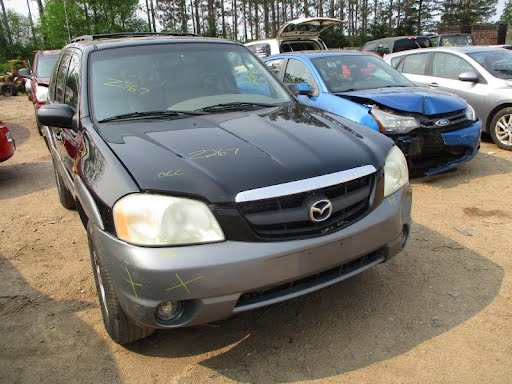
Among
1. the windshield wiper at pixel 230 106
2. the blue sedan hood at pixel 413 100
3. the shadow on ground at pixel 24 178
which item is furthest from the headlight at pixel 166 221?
the shadow on ground at pixel 24 178

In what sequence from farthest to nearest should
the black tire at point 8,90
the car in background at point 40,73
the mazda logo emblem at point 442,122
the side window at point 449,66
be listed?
1. the black tire at point 8,90
2. the car in background at point 40,73
3. the side window at point 449,66
4. the mazda logo emblem at point 442,122

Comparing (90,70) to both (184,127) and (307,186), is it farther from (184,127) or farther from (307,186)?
(307,186)

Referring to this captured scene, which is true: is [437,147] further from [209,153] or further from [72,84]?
[72,84]

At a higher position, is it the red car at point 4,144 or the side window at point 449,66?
the side window at point 449,66

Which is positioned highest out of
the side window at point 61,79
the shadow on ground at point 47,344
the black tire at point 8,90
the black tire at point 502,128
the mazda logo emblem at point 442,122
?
the side window at point 61,79

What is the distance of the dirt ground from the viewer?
91.8 inches

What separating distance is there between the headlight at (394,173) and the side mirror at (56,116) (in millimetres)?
2149

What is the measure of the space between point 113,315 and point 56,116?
4.79 feet

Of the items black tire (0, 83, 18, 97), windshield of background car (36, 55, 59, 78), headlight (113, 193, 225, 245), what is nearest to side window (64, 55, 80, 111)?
headlight (113, 193, 225, 245)

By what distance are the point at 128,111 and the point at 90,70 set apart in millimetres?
501

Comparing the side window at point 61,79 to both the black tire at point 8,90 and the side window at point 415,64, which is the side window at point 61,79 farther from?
the black tire at point 8,90

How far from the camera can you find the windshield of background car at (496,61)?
682 centimetres

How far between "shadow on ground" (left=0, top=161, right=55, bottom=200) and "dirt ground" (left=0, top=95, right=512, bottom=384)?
2081 millimetres

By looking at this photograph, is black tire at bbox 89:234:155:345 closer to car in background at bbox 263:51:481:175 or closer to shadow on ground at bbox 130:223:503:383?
shadow on ground at bbox 130:223:503:383
